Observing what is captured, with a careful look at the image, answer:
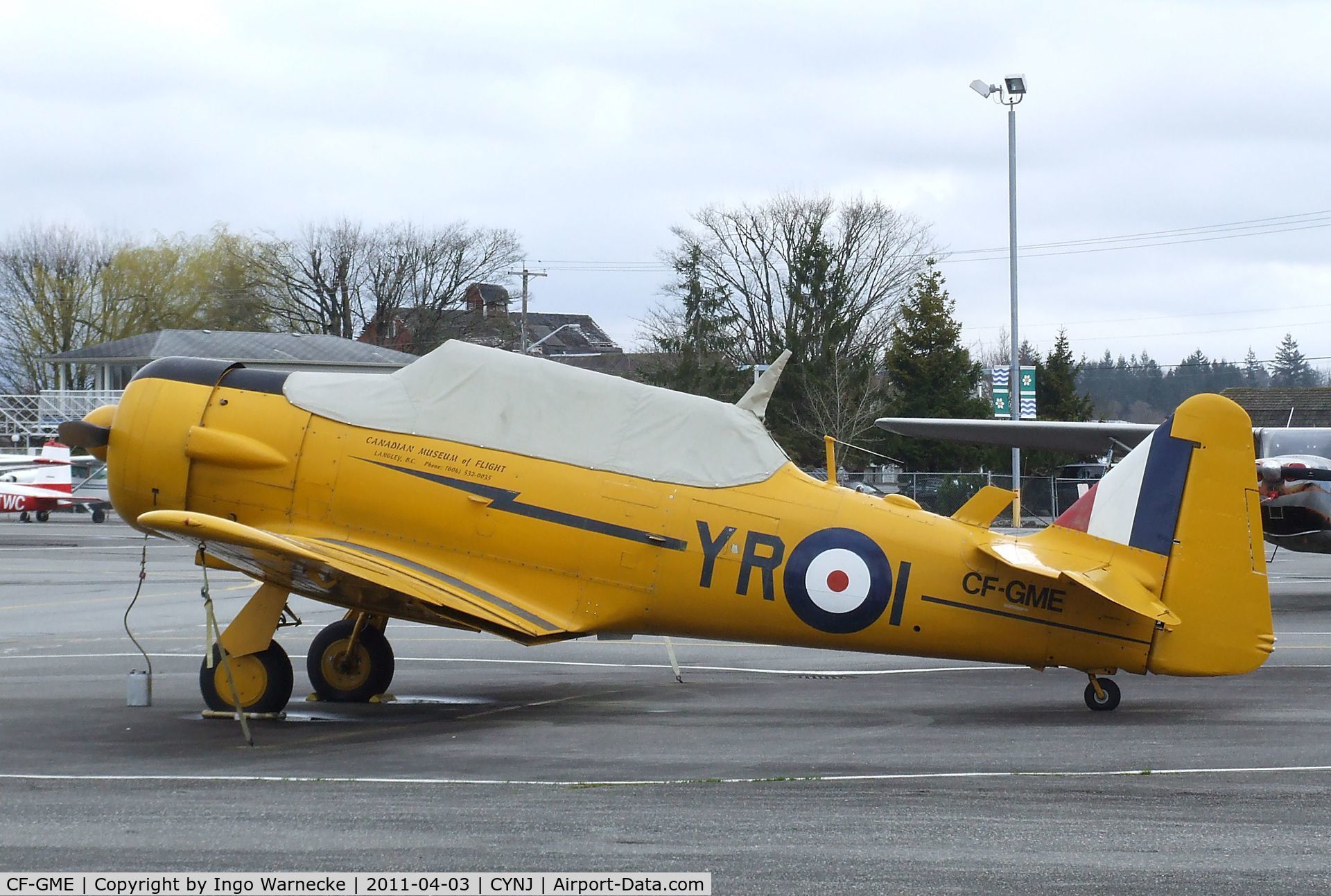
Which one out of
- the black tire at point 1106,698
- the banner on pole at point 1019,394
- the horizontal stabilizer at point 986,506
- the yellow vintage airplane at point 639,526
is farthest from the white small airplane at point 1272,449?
the banner on pole at point 1019,394

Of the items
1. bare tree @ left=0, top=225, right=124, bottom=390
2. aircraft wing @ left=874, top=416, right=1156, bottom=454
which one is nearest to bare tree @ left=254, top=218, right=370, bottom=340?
bare tree @ left=0, top=225, right=124, bottom=390

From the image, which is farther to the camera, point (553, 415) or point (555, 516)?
point (553, 415)

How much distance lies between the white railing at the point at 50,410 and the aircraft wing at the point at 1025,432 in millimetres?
44733

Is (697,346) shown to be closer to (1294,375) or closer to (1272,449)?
(1272,449)

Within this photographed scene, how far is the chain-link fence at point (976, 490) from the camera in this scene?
4084cm

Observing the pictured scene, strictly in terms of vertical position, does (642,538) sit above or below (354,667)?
above

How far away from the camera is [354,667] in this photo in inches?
456

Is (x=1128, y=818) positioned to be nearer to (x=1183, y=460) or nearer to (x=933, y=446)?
(x=1183, y=460)

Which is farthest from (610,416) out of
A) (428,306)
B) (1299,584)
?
(428,306)

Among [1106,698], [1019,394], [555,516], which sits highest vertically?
[1019,394]

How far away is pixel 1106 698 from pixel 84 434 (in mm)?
8639

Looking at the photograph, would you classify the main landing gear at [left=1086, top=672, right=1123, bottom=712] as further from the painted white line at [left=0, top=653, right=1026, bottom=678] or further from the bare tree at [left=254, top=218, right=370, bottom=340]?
the bare tree at [left=254, top=218, right=370, bottom=340]
